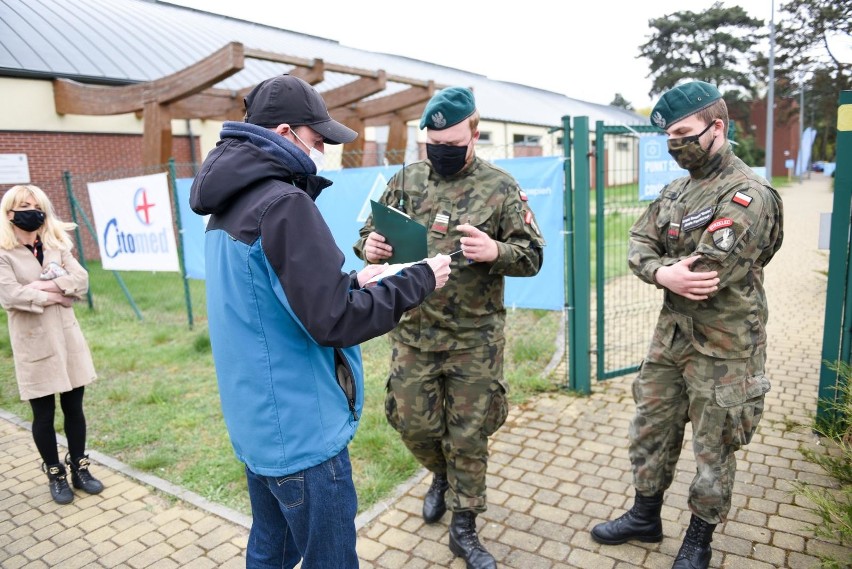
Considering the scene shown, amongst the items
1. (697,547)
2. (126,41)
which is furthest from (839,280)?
(126,41)

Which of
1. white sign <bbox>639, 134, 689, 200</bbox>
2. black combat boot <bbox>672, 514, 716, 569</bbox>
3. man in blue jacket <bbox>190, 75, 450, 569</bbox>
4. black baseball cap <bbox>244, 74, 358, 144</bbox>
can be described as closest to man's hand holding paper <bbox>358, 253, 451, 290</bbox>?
man in blue jacket <bbox>190, 75, 450, 569</bbox>

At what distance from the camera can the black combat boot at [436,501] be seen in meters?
3.20

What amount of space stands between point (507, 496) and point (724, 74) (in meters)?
46.6

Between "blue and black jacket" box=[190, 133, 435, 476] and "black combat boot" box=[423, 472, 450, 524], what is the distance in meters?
1.45

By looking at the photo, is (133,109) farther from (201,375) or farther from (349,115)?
(201,375)

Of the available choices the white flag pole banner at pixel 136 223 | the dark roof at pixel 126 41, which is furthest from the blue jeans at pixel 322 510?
the dark roof at pixel 126 41

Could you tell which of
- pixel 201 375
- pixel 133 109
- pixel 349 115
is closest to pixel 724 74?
pixel 349 115

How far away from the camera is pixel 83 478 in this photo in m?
3.76

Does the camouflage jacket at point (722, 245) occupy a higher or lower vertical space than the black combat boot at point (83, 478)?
higher

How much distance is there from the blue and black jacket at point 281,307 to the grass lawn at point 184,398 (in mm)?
1758

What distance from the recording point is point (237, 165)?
5.60 feet

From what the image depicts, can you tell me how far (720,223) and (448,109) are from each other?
48.7 inches

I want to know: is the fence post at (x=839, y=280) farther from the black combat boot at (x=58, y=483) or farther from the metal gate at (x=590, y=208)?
the black combat boot at (x=58, y=483)

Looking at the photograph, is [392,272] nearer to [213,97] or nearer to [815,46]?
[213,97]
